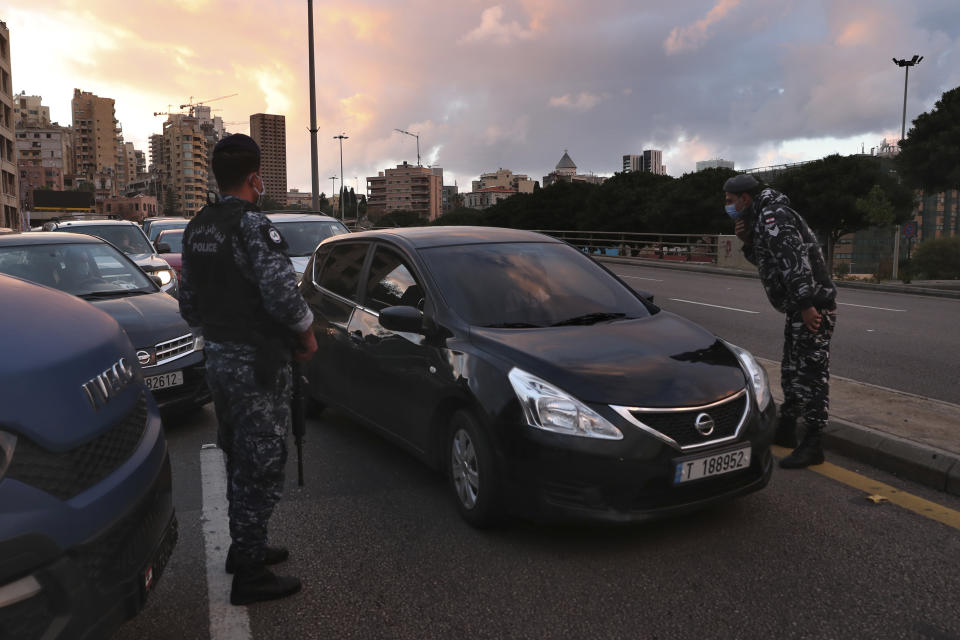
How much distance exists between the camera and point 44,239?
23.2 ft

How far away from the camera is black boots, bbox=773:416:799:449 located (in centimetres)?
512

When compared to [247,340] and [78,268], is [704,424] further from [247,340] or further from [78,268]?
[78,268]

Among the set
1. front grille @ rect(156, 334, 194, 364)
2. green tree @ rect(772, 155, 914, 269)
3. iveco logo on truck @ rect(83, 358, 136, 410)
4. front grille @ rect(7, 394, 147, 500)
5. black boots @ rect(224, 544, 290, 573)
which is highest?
green tree @ rect(772, 155, 914, 269)

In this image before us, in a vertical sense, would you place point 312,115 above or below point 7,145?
below

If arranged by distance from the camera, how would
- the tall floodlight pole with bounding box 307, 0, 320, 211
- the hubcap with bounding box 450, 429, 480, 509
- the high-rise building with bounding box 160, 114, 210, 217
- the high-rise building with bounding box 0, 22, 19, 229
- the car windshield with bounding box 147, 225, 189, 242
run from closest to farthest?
the hubcap with bounding box 450, 429, 480, 509 → the car windshield with bounding box 147, 225, 189, 242 → the tall floodlight pole with bounding box 307, 0, 320, 211 → the high-rise building with bounding box 0, 22, 19, 229 → the high-rise building with bounding box 160, 114, 210, 217

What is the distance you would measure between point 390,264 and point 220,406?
1999mm

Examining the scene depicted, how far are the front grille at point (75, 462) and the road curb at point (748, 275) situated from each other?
59.3 ft

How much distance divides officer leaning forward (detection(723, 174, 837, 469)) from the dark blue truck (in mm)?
3623

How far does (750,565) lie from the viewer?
346 centimetres

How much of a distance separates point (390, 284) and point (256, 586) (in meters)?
2.21

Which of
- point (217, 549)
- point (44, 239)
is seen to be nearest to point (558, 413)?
point (217, 549)

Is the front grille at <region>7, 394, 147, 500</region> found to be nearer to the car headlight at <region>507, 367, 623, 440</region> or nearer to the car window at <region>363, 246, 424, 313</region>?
the car headlight at <region>507, 367, 623, 440</region>

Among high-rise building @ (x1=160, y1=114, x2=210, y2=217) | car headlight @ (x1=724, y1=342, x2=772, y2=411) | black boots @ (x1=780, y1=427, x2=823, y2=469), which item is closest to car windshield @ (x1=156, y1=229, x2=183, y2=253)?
black boots @ (x1=780, y1=427, x2=823, y2=469)

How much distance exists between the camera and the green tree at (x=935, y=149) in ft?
106
